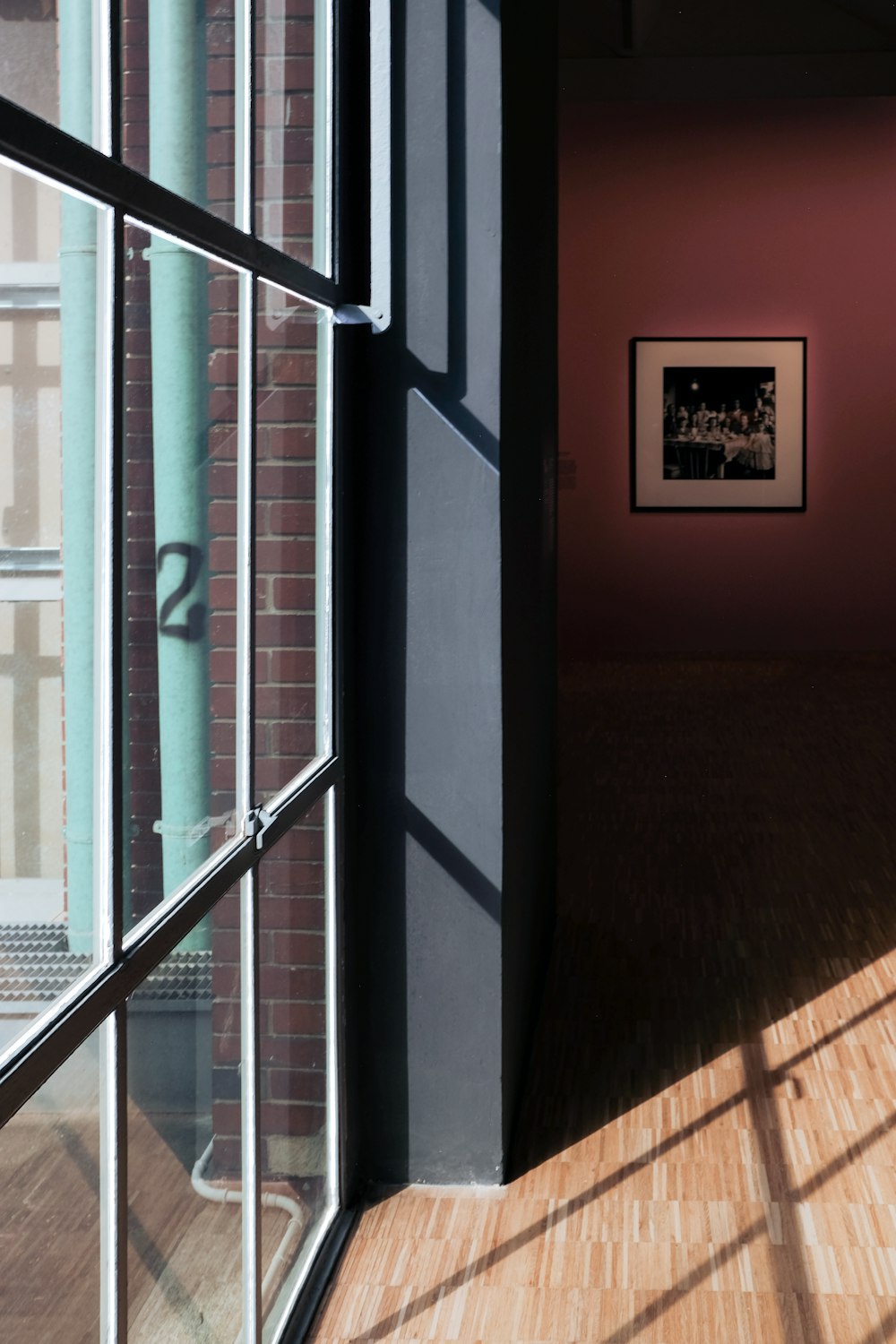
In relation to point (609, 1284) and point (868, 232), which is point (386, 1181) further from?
point (868, 232)

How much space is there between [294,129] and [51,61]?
40.8 inches

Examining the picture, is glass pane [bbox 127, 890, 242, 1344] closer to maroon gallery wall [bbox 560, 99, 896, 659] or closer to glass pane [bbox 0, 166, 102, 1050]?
glass pane [bbox 0, 166, 102, 1050]

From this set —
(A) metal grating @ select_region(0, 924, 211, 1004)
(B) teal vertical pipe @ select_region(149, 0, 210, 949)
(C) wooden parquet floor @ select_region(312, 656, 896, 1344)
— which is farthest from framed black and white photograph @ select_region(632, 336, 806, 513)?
(A) metal grating @ select_region(0, 924, 211, 1004)

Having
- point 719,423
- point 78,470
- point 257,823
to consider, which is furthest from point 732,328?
point 78,470

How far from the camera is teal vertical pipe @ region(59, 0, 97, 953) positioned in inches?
53.0

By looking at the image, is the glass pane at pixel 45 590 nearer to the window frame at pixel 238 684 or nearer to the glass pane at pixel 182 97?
the window frame at pixel 238 684

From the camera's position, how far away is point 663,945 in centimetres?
421

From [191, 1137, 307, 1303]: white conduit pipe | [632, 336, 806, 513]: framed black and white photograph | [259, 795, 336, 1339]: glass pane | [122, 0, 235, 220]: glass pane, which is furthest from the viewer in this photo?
[632, 336, 806, 513]: framed black and white photograph

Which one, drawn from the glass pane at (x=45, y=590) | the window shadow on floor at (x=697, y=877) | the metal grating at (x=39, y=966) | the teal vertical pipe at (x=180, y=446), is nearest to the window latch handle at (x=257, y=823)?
the teal vertical pipe at (x=180, y=446)

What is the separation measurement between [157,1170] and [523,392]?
1.89 m

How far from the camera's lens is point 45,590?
4.26ft

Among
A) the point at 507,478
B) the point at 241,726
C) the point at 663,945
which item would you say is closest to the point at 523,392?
the point at 507,478

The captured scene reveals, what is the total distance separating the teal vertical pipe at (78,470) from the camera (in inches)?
53.0

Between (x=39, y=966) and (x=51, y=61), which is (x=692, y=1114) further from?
(x=51, y=61)
